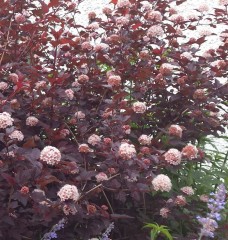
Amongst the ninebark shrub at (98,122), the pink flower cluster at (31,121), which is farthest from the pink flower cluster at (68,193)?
the pink flower cluster at (31,121)

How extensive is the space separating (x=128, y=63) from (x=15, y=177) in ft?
2.91

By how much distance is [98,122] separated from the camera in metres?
2.44

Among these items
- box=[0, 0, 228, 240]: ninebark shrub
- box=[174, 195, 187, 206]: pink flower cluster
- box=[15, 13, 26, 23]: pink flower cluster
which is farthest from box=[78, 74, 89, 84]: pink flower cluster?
box=[174, 195, 187, 206]: pink flower cluster

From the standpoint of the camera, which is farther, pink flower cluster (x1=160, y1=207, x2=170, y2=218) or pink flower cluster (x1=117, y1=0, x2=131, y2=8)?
pink flower cluster (x1=117, y1=0, x2=131, y2=8)

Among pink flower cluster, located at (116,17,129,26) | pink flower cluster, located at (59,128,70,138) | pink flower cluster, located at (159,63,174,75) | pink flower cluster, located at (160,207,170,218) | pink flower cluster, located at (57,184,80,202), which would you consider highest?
pink flower cluster, located at (116,17,129,26)

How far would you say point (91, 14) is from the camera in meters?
2.92

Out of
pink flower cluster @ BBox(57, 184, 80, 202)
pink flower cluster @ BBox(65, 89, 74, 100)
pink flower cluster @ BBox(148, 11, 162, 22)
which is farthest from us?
pink flower cluster @ BBox(148, 11, 162, 22)

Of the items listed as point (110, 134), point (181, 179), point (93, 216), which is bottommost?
point (181, 179)

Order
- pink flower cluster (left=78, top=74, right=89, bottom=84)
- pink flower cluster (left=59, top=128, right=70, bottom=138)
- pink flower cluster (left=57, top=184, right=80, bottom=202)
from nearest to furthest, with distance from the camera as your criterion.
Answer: pink flower cluster (left=57, top=184, right=80, bottom=202), pink flower cluster (left=59, top=128, right=70, bottom=138), pink flower cluster (left=78, top=74, right=89, bottom=84)

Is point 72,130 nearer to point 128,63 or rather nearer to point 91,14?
point 128,63

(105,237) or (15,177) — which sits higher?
(15,177)

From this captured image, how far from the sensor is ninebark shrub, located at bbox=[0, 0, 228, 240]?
202 cm

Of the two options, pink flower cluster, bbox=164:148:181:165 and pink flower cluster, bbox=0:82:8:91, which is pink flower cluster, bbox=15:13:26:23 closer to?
pink flower cluster, bbox=0:82:8:91

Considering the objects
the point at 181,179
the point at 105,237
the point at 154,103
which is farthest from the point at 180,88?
the point at 105,237
